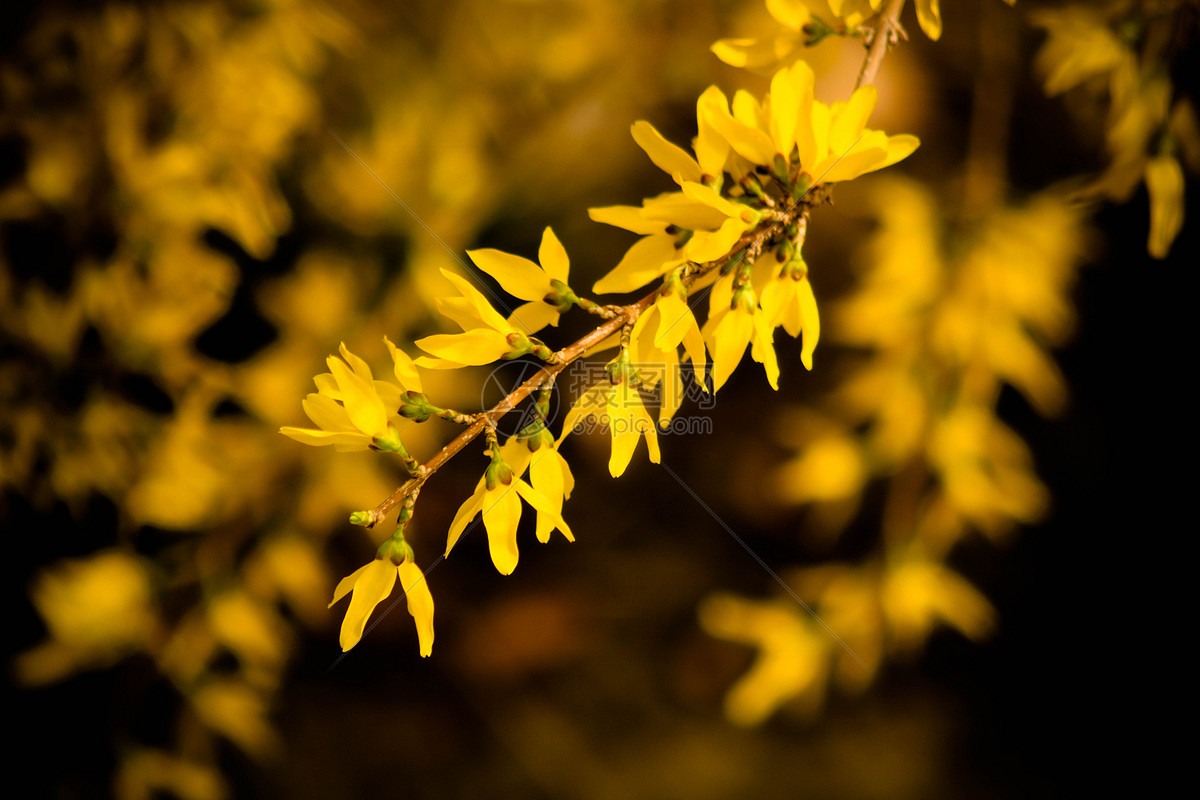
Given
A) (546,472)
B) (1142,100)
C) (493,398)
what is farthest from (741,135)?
(493,398)

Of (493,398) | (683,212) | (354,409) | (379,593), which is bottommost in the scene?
(493,398)

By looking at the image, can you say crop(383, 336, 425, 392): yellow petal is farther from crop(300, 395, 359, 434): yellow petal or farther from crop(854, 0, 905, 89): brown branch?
crop(854, 0, 905, 89): brown branch

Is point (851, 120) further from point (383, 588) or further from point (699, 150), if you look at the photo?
point (383, 588)

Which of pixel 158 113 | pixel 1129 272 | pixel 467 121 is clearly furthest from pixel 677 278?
pixel 1129 272

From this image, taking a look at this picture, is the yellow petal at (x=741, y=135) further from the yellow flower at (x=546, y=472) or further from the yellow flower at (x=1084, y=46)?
the yellow flower at (x=1084, y=46)

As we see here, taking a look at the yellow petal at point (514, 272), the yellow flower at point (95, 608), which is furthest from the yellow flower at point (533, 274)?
the yellow flower at point (95, 608)
